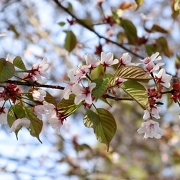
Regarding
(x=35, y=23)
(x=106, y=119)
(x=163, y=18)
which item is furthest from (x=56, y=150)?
(x=106, y=119)

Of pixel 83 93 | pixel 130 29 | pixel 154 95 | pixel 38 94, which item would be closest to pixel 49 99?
pixel 38 94

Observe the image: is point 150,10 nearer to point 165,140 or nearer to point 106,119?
point 165,140

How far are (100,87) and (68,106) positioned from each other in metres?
0.12

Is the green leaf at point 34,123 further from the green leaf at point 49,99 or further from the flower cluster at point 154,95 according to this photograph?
the flower cluster at point 154,95

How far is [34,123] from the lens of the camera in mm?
895

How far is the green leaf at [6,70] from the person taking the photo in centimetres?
80

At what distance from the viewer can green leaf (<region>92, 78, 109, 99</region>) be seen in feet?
2.49

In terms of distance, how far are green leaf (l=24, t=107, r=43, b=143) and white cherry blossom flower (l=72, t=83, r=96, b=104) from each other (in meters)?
0.14

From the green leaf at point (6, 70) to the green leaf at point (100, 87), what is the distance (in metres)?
0.19

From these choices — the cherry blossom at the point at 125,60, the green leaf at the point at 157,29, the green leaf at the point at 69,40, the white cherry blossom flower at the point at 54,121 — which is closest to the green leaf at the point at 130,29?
the green leaf at the point at 157,29

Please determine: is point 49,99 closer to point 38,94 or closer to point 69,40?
point 38,94

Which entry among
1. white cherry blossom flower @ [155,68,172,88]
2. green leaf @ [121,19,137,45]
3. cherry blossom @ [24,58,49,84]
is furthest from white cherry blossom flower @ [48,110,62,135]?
green leaf @ [121,19,137,45]

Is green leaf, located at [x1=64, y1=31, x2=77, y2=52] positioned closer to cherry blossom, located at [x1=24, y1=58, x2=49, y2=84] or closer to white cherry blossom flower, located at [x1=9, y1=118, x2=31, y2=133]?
cherry blossom, located at [x1=24, y1=58, x2=49, y2=84]

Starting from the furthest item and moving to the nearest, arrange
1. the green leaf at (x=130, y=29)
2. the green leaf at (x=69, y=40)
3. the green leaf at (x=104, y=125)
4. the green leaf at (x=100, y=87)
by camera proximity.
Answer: the green leaf at (x=69, y=40) → the green leaf at (x=130, y=29) → the green leaf at (x=104, y=125) → the green leaf at (x=100, y=87)
